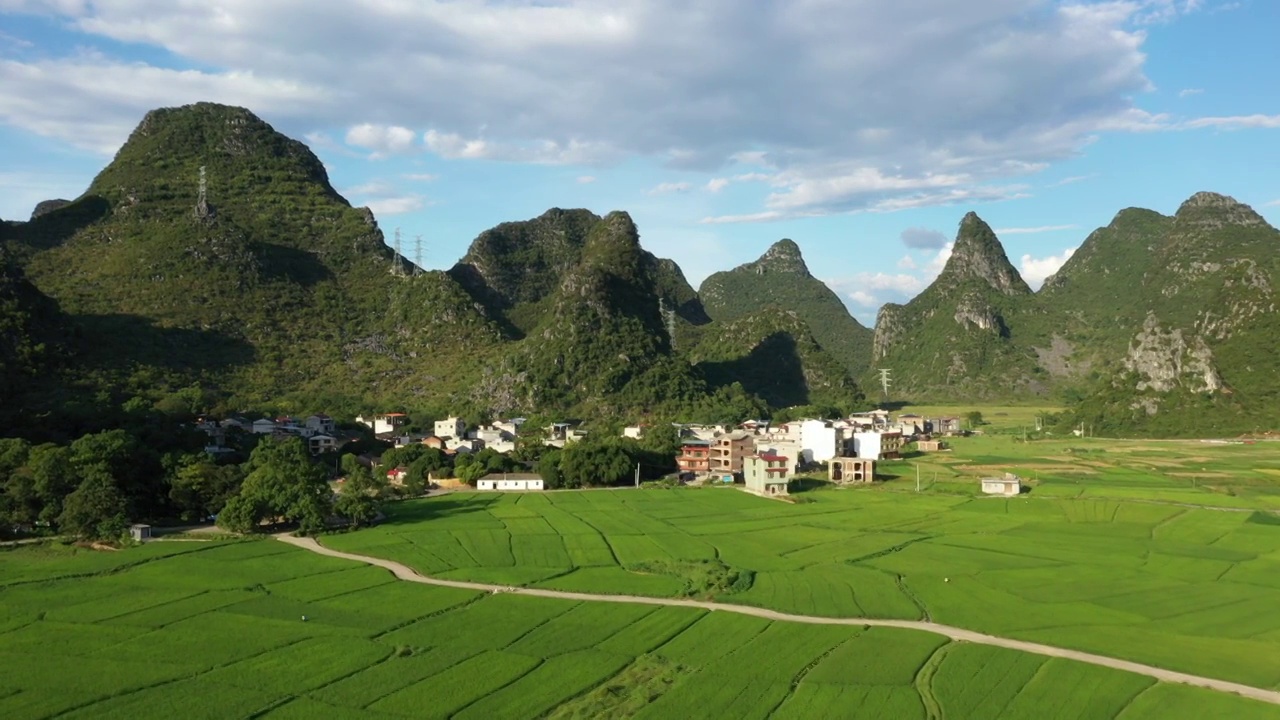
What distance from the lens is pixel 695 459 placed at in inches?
3004

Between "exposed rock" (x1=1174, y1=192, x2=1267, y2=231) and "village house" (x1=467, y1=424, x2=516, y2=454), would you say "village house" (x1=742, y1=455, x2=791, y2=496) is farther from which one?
"exposed rock" (x1=1174, y1=192, x2=1267, y2=231)

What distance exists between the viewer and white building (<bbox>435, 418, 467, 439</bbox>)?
85.5 m

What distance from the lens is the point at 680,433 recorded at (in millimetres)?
88938

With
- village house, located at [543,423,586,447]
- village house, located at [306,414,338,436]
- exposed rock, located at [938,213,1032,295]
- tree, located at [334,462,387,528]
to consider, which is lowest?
tree, located at [334,462,387,528]

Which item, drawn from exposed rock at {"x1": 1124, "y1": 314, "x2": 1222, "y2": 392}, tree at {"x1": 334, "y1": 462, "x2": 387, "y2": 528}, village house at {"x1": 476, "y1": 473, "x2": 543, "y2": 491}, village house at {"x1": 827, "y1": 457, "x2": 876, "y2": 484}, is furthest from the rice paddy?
exposed rock at {"x1": 1124, "y1": 314, "x2": 1222, "y2": 392}

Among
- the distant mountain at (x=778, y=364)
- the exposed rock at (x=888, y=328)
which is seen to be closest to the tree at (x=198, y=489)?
the distant mountain at (x=778, y=364)

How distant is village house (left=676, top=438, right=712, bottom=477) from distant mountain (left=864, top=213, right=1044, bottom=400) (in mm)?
97148

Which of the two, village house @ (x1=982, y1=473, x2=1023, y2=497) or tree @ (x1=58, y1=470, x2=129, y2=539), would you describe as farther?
village house @ (x1=982, y1=473, x2=1023, y2=497)

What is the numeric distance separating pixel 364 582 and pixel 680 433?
55430 millimetres

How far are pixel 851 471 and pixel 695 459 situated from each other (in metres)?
12.8

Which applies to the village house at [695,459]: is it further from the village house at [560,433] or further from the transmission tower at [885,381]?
the transmission tower at [885,381]

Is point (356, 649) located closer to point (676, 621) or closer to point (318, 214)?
point (676, 621)

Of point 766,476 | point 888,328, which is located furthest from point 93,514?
point 888,328

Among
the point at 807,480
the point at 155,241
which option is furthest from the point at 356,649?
the point at 155,241
